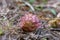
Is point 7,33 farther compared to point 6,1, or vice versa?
point 6,1

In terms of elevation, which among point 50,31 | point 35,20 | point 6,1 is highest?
point 6,1

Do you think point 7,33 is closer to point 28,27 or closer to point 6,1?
point 28,27

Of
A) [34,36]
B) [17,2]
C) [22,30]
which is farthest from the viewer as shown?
[17,2]

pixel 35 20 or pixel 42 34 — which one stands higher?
pixel 35 20

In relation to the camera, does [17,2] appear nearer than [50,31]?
No

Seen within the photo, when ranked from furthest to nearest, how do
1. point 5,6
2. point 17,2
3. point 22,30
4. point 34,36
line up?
point 17,2
point 5,6
point 22,30
point 34,36

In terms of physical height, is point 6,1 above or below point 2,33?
above

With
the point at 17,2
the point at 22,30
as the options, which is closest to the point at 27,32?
the point at 22,30

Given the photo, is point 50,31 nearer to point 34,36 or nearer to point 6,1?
point 34,36

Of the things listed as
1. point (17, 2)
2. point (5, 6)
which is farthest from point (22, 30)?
point (17, 2)
